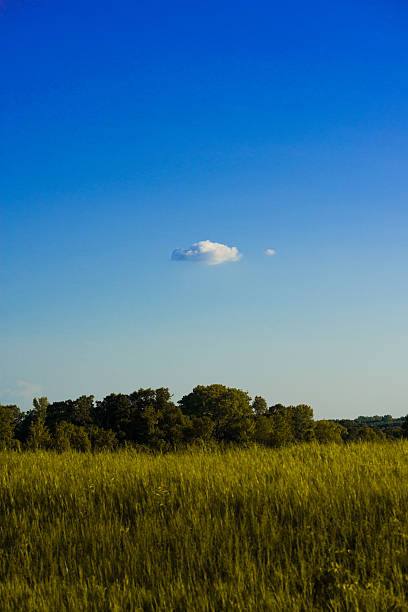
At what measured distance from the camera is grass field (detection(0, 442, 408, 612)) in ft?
19.4

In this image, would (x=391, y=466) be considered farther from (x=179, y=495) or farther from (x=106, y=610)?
(x=106, y=610)

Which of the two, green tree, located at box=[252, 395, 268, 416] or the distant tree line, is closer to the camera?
the distant tree line

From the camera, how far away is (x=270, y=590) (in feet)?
19.6

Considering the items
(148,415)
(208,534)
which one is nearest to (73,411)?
(148,415)

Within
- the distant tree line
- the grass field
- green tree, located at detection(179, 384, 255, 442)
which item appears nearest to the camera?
the grass field

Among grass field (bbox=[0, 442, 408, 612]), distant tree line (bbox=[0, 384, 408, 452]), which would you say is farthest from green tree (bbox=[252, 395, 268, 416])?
grass field (bbox=[0, 442, 408, 612])

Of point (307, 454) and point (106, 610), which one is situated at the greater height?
point (307, 454)


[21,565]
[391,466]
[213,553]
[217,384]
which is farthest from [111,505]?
[217,384]

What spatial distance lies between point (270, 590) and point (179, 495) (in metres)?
3.28

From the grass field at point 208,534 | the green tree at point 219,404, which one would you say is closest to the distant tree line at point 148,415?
the green tree at point 219,404

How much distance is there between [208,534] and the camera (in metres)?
7.29

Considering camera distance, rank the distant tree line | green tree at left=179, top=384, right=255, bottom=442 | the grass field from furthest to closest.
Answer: green tree at left=179, top=384, right=255, bottom=442 → the distant tree line → the grass field

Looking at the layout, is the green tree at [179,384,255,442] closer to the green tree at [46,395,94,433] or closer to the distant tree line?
the distant tree line

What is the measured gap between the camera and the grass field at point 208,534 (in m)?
5.91
